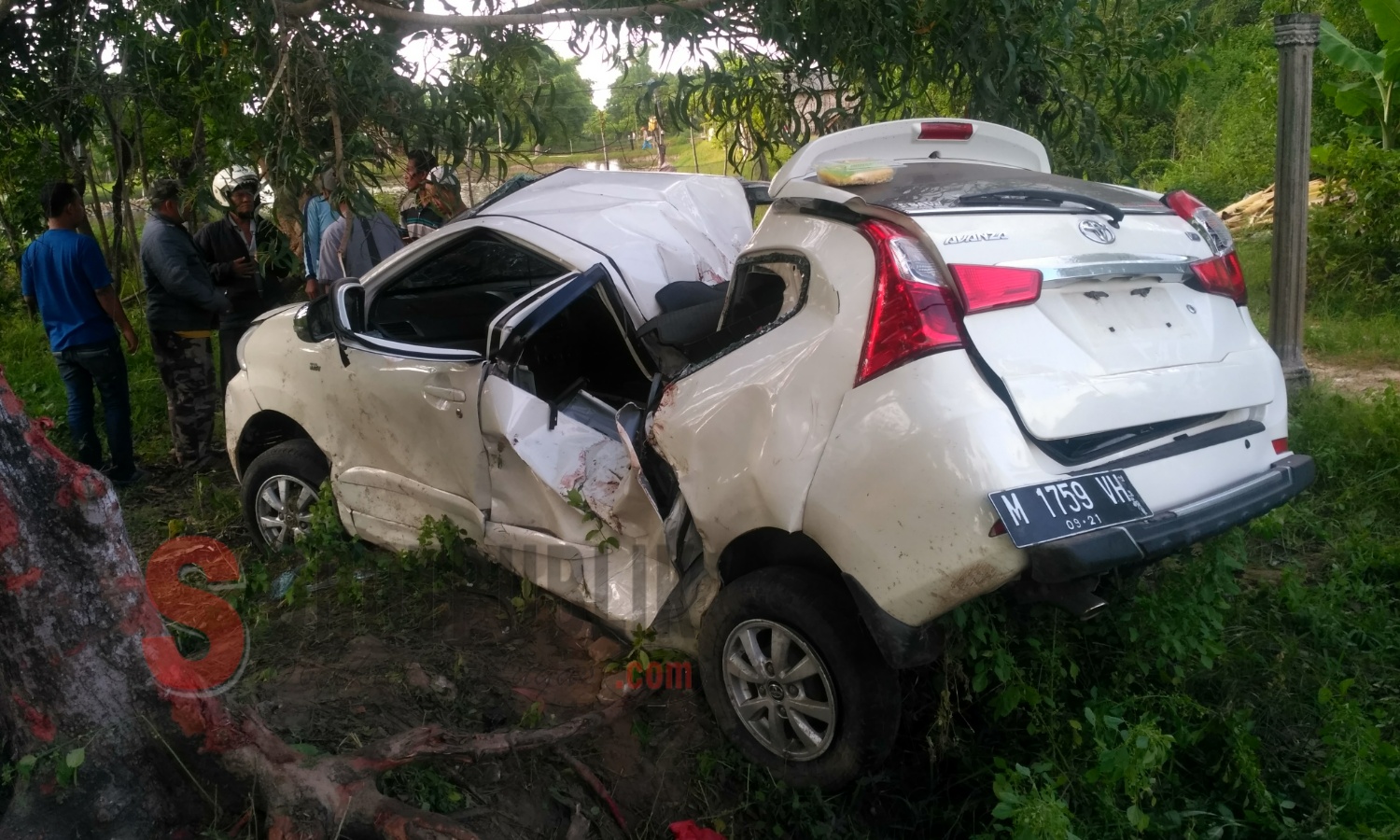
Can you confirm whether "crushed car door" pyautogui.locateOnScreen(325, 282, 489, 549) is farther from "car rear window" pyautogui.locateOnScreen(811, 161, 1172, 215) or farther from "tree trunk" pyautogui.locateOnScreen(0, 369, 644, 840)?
"car rear window" pyautogui.locateOnScreen(811, 161, 1172, 215)

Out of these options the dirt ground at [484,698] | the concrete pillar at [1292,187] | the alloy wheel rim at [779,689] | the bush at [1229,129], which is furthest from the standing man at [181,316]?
the bush at [1229,129]

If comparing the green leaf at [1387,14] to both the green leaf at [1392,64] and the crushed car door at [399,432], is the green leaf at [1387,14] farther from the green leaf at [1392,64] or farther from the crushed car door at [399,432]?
the crushed car door at [399,432]

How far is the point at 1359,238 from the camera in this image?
8.48 meters

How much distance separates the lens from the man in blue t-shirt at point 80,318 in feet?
19.5

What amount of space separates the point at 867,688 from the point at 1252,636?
168 centimetres

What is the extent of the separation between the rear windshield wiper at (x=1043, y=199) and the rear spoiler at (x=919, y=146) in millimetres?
529

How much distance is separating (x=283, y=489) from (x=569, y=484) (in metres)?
1.91

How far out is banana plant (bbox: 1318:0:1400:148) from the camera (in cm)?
804

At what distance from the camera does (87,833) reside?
96.8 inches

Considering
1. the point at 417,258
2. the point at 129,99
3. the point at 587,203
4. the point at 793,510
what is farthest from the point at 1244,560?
the point at 129,99

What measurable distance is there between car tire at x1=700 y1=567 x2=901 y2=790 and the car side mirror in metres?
2.06

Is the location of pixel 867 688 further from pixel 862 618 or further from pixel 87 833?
pixel 87 833

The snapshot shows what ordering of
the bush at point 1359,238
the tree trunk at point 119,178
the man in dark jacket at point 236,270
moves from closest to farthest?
the man in dark jacket at point 236,270
the tree trunk at point 119,178
the bush at point 1359,238

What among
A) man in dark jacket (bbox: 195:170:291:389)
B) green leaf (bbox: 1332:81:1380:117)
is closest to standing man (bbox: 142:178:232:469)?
man in dark jacket (bbox: 195:170:291:389)
